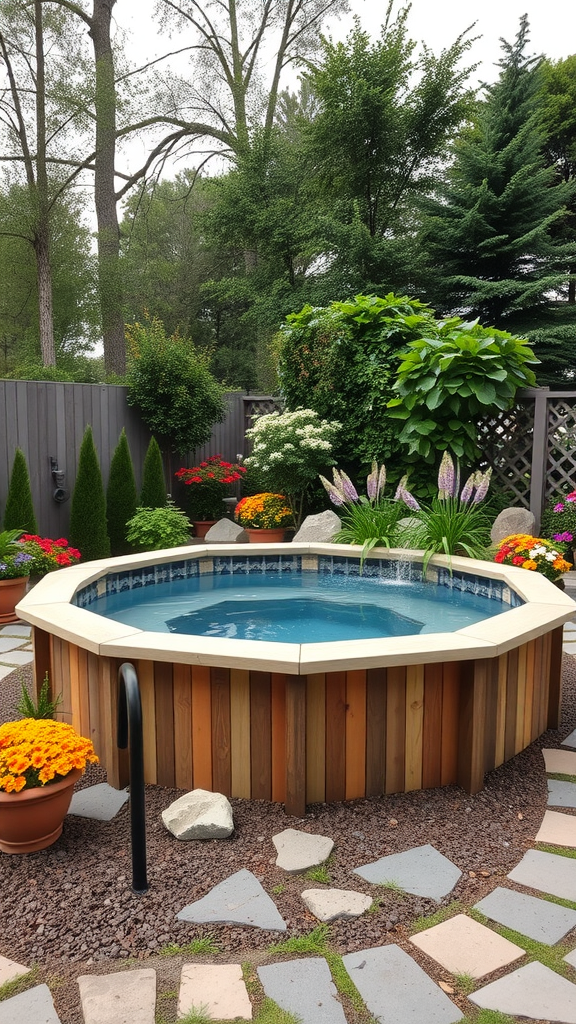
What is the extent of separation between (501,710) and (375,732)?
1.91ft

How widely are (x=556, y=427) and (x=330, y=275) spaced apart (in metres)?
6.14

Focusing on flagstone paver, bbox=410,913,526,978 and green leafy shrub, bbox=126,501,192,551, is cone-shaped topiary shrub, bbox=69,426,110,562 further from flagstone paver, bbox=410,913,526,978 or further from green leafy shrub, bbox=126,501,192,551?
flagstone paver, bbox=410,913,526,978

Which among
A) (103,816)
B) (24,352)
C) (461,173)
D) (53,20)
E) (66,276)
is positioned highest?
(53,20)

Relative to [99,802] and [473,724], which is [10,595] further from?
[473,724]

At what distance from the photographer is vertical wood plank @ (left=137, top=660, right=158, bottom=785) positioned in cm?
257

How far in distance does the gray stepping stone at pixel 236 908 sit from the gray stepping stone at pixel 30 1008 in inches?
14.8

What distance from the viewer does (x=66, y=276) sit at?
14.6m

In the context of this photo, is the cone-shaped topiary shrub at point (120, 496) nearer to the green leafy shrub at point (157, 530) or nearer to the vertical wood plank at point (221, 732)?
the green leafy shrub at point (157, 530)

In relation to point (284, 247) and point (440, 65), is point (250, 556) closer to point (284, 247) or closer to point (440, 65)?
point (284, 247)

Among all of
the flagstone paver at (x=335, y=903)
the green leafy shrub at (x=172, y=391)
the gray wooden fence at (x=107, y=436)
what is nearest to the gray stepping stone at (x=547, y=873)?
the flagstone paver at (x=335, y=903)

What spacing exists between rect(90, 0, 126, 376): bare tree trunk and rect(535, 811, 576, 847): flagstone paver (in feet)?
39.8

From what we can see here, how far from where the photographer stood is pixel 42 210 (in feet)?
41.1

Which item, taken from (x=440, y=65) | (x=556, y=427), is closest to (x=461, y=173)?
(x=440, y=65)

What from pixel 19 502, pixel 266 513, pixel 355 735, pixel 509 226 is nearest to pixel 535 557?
pixel 355 735
